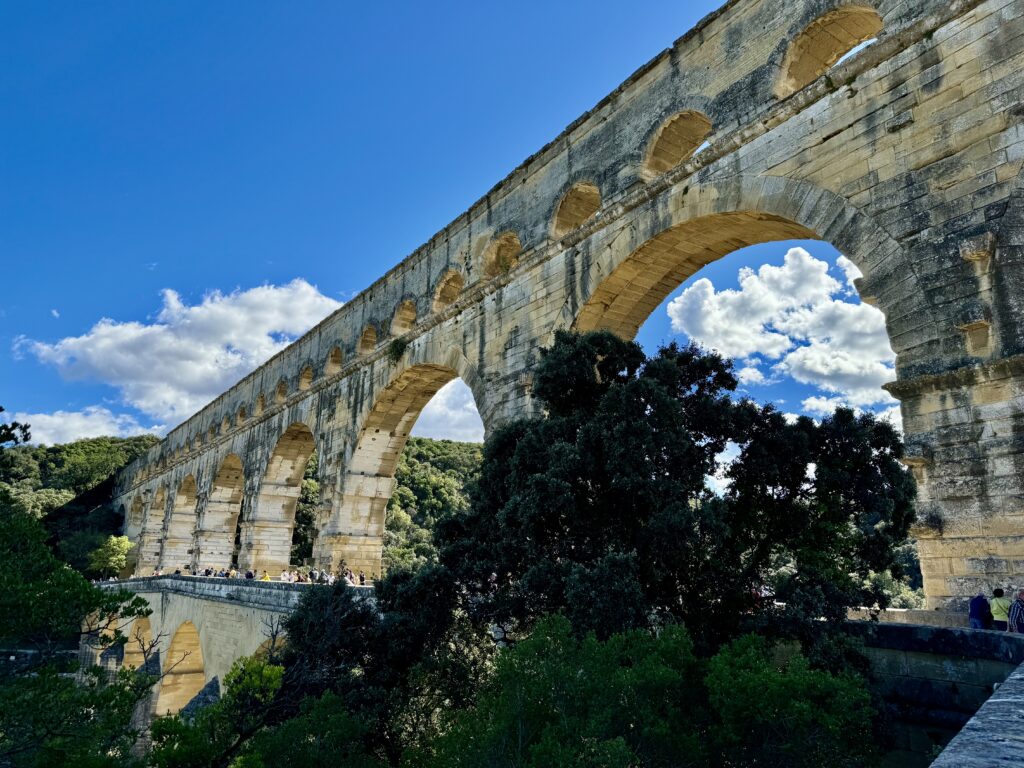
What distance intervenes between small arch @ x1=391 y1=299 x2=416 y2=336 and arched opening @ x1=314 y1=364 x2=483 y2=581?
136cm

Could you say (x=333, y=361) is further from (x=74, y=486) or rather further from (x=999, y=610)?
(x=74, y=486)

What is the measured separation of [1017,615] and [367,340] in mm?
13583

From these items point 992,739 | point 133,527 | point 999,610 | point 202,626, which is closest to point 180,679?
point 202,626

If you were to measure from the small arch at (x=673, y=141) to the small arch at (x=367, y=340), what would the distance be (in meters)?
8.47

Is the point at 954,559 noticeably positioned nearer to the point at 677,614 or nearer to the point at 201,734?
the point at 677,614

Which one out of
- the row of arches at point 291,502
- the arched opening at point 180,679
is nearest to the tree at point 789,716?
the row of arches at point 291,502

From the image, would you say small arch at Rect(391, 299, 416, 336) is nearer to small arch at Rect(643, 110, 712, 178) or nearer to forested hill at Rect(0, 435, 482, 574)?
small arch at Rect(643, 110, 712, 178)

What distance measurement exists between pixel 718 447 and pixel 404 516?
28.0 metres

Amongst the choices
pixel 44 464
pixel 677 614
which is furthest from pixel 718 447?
pixel 44 464

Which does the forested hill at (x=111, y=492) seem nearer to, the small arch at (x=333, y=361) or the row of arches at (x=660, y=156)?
the small arch at (x=333, y=361)

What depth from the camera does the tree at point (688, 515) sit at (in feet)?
16.9

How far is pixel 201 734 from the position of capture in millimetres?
4625

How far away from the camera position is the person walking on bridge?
4.37 m

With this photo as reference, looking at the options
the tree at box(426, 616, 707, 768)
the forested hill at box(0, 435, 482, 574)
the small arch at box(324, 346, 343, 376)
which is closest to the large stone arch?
the tree at box(426, 616, 707, 768)
